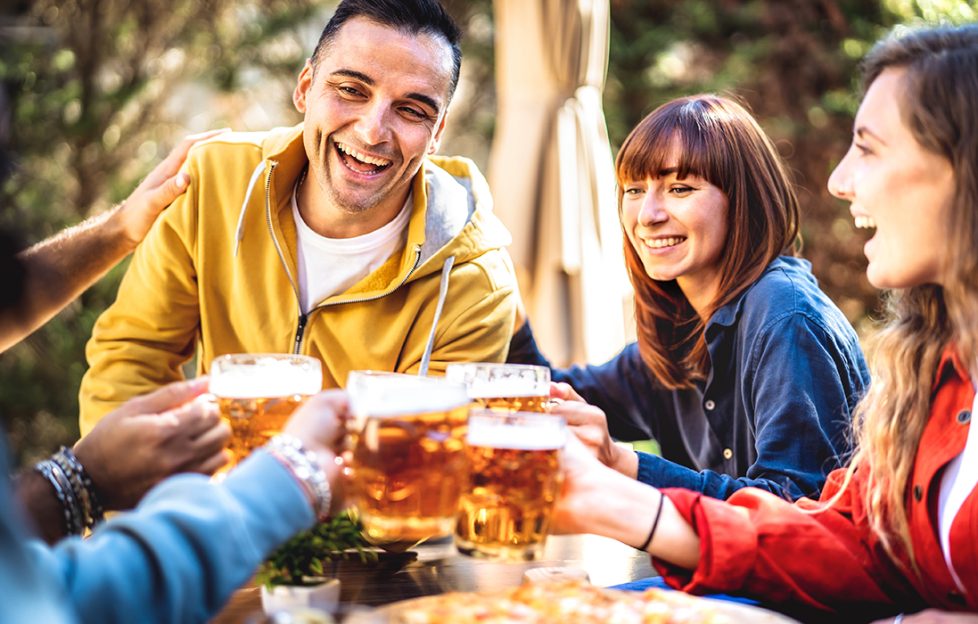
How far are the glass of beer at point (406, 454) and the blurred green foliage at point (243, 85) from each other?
→ 4676mm

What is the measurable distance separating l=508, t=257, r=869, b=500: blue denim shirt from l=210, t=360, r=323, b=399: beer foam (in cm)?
83

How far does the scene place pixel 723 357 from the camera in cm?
260

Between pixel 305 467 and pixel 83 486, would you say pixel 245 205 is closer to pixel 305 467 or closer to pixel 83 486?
pixel 83 486

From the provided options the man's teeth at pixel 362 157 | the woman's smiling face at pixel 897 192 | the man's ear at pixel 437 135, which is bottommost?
the woman's smiling face at pixel 897 192

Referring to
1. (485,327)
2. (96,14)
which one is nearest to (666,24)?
(96,14)

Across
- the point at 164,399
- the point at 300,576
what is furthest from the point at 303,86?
the point at 300,576

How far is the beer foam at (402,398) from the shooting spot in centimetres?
137

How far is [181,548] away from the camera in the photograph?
3.84 feet

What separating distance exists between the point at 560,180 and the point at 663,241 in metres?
2.62

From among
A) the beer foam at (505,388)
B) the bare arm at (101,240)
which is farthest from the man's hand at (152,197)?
the beer foam at (505,388)

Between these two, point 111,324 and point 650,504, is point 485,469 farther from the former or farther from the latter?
point 111,324

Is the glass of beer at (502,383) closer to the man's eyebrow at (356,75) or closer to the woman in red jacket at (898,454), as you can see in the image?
the woman in red jacket at (898,454)

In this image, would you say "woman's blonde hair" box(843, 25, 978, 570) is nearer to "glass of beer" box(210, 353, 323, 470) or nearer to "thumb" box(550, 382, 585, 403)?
"thumb" box(550, 382, 585, 403)

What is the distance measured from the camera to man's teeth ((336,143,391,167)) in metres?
2.66
